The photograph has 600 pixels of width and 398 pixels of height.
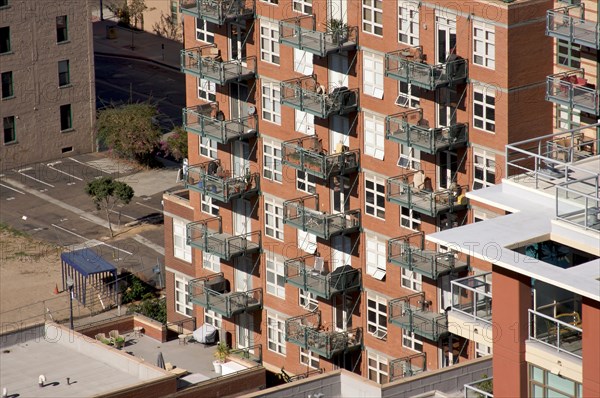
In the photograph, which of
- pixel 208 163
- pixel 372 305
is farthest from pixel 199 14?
pixel 372 305

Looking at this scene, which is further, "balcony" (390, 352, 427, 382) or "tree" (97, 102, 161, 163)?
"tree" (97, 102, 161, 163)

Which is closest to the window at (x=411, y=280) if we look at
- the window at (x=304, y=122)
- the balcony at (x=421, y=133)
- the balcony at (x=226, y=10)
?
the balcony at (x=421, y=133)

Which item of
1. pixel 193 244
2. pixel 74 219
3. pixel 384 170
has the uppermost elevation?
pixel 384 170

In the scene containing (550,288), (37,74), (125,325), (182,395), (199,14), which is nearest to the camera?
(550,288)

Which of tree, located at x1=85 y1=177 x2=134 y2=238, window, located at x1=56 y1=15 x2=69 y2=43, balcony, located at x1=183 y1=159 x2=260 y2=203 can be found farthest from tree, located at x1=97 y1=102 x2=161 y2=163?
balcony, located at x1=183 y1=159 x2=260 y2=203

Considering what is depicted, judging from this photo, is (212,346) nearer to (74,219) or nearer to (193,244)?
(193,244)

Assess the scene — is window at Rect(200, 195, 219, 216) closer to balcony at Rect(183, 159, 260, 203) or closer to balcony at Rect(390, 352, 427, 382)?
balcony at Rect(183, 159, 260, 203)
